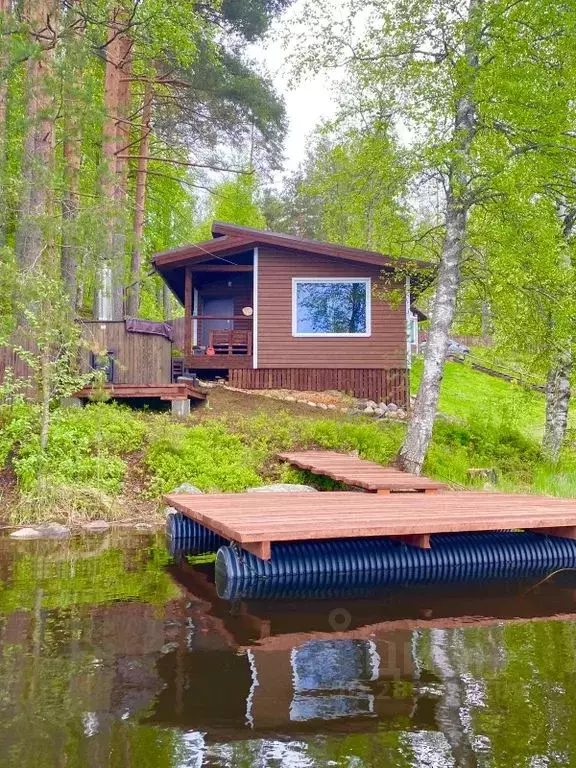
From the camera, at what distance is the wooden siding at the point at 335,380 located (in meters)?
15.9

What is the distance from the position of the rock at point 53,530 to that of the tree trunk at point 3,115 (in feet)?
19.3

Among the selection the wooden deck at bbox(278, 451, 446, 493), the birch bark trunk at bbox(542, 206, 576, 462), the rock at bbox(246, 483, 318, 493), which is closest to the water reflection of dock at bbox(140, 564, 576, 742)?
the wooden deck at bbox(278, 451, 446, 493)

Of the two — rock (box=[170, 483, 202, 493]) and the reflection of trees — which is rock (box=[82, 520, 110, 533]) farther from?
the reflection of trees

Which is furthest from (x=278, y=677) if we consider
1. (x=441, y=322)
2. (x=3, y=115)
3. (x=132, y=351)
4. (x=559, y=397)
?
Result: (x=3, y=115)

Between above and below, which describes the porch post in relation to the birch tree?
below

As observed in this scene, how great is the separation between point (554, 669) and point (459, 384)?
21669 mm

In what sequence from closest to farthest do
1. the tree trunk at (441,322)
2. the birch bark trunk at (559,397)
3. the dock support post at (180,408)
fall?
the tree trunk at (441,322), the dock support post at (180,408), the birch bark trunk at (559,397)

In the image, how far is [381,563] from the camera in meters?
6.27

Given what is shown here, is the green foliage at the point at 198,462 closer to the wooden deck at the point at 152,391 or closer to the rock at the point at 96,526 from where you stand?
the rock at the point at 96,526

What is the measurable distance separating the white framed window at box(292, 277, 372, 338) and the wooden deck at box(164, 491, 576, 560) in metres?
8.29

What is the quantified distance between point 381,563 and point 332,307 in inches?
417

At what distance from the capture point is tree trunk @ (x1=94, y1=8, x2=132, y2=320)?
1177 cm

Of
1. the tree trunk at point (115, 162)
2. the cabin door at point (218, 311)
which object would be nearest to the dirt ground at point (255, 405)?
the tree trunk at point (115, 162)

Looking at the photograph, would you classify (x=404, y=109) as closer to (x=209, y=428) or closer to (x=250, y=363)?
(x=209, y=428)
